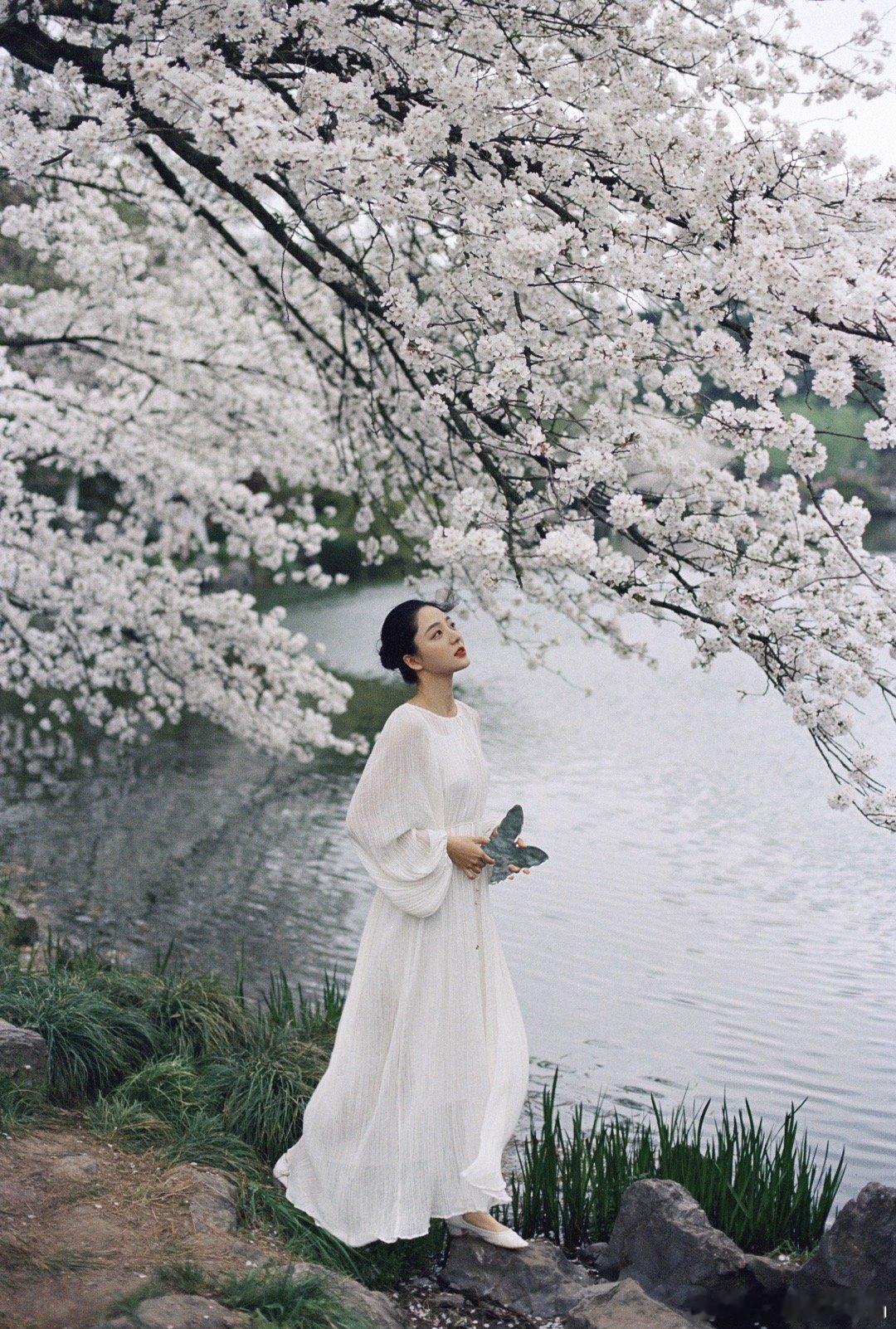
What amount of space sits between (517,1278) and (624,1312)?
0.61 metres

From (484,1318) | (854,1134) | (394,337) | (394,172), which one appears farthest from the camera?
(394,337)

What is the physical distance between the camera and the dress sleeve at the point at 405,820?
4762mm

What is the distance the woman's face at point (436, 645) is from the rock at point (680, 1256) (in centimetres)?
195

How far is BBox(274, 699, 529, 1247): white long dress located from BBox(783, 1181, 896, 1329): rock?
1.06 m

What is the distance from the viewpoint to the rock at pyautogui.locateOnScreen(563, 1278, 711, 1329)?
4.07 m

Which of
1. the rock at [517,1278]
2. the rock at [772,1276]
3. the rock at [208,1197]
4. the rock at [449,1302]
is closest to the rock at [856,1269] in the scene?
the rock at [772,1276]

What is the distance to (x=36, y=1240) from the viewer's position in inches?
164

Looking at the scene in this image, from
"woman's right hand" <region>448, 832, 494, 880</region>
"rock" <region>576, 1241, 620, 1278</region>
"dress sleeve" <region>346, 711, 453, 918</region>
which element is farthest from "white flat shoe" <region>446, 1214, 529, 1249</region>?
"woman's right hand" <region>448, 832, 494, 880</region>

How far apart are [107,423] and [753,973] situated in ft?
24.4

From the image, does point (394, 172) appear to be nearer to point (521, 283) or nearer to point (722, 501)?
point (521, 283)

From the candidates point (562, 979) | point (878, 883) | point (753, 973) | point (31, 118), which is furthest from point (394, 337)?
point (878, 883)

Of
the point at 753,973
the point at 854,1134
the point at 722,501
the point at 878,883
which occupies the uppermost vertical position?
the point at 722,501

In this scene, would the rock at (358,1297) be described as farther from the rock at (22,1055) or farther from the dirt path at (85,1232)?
the rock at (22,1055)

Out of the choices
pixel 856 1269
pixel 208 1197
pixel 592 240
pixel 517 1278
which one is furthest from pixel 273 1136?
pixel 592 240
